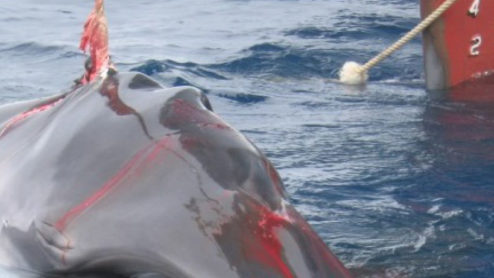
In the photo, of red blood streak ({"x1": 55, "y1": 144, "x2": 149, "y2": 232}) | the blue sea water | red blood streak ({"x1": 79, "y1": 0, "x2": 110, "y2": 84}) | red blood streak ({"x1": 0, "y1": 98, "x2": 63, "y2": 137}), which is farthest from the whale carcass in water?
the blue sea water

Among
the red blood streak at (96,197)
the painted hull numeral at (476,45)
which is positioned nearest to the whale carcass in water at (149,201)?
the red blood streak at (96,197)

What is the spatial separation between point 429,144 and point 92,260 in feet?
10.5

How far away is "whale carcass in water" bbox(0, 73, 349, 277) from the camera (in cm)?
213

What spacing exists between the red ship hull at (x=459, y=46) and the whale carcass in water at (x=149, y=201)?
4.06m

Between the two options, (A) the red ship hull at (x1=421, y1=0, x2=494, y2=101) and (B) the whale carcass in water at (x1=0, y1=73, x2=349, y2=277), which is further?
(A) the red ship hull at (x1=421, y1=0, x2=494, y2=101)

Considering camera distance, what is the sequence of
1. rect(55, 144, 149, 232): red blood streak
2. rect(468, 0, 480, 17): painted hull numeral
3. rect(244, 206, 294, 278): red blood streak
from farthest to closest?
rect(468, 0, 480, 17): painted hull numeral → rect(55, 144, 149, 232): red blood streak → rect(244, 206, 294, 278): red blood streak

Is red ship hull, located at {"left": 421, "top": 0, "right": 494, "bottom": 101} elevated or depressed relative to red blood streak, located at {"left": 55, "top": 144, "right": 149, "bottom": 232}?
depressed

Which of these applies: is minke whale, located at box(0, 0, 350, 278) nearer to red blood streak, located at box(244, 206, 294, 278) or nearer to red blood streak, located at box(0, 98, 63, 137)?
red blood streak, located at box(244, 206, 294, 278)

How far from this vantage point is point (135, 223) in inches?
86.0

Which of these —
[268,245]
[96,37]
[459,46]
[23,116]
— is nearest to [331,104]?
[459,46]

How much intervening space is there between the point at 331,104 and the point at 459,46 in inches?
33.8

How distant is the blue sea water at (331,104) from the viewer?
392cm

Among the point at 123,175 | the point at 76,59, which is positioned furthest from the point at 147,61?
the point at 123,175

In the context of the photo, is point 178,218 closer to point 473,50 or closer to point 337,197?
point 337,197
